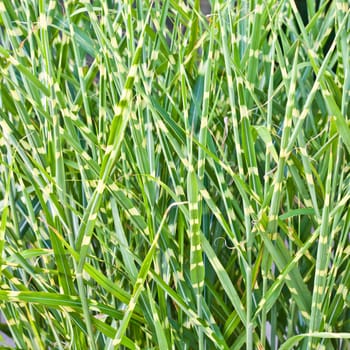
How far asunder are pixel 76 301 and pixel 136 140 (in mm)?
79

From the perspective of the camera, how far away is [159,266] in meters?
0.29

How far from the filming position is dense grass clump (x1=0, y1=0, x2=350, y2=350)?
0.83 feet

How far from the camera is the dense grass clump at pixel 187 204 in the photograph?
0.25 meters

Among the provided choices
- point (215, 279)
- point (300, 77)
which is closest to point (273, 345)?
point (215, 279)

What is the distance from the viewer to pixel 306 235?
1.00 feet

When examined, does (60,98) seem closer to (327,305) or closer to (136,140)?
(136,140)

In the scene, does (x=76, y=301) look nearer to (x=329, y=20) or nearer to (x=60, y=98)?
(x=60, y=98)

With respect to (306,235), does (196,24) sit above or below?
above

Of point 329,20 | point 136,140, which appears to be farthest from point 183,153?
point 329,20

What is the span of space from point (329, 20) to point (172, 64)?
10cm

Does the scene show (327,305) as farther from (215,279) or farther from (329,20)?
(329,20)

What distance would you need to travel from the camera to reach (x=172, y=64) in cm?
32

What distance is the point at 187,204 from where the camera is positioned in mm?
291

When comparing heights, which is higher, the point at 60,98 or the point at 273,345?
the point at 60,98
